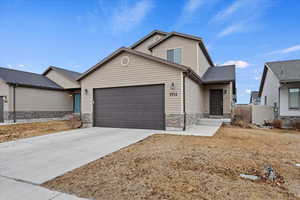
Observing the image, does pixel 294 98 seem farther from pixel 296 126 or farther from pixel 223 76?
pixel 223 76

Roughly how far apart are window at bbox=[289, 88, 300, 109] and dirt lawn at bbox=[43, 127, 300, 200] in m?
8.16

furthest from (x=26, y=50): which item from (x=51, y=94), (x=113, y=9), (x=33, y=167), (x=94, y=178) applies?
(x=94, y=178)

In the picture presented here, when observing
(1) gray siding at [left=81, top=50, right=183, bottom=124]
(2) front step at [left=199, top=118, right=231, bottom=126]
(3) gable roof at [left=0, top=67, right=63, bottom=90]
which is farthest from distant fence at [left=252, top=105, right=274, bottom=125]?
(3) gable roof at [left=0, top=67, right=63, bottom=90]

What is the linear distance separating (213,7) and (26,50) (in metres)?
18.2

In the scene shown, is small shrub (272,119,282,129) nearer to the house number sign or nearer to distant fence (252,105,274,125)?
distant fence (252,105,274,125)

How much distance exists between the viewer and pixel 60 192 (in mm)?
2443

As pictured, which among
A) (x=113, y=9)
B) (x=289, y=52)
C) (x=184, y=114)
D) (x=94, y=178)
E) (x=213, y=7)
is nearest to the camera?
(x=94, y=178)

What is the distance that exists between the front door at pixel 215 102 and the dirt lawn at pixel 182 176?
25.0 feet

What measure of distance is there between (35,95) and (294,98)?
20.6 m

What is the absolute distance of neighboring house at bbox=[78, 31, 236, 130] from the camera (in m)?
7.94

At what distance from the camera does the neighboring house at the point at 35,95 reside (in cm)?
1269

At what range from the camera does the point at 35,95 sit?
46.4 feet

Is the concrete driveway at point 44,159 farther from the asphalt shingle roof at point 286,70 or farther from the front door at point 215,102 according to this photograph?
the asphalt shingle roof at point 286,70

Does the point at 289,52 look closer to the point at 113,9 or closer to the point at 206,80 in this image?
the point at 206,80
